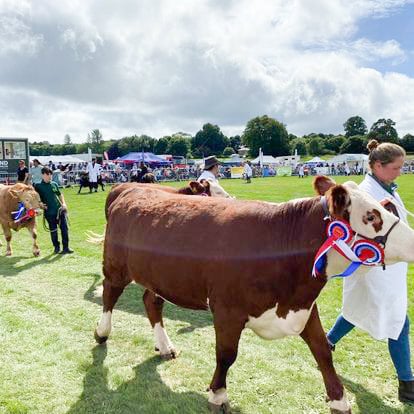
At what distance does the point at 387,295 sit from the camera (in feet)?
12.1

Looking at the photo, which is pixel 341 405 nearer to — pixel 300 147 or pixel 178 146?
pixel 300 147

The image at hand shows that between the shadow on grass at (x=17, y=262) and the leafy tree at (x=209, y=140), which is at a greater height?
the leafy tree at (x=209, y=140)

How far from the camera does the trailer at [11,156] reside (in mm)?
25781

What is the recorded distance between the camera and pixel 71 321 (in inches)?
229

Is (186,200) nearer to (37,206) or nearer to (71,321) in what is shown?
(71,321)

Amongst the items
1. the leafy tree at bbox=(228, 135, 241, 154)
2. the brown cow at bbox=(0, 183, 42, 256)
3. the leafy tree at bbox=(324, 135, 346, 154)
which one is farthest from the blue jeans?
the leafy tree at bbox=(228, 135, 241, 154)

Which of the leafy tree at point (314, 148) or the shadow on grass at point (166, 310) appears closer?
the shadow on grass at point (166, 310)

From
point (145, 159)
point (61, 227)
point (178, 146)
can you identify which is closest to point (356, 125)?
point (178, 146)

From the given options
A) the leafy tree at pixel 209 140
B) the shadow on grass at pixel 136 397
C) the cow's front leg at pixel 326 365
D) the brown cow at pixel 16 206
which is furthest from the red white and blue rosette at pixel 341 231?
the leafy tree at pixel 209 140

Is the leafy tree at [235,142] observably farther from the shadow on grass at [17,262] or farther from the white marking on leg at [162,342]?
the white marking on leg at [162,342]

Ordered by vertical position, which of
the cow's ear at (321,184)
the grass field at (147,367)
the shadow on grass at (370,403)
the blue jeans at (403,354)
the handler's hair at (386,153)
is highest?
the handler's hair at (386,153)

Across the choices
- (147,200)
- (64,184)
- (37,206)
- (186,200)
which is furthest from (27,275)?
(64,184)

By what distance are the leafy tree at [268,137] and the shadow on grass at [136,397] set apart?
110342mm

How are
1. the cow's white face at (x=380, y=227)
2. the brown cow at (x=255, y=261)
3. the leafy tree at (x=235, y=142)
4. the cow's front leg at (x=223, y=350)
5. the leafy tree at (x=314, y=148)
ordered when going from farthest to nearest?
1. the leafy tree at (x=235, y=142)
2. the leafy tree at (x=314, y=148)
3. the cow's front leg at (x=223, y=350)
4. the brown cow at (x=255, y=261)
5. the cow's white face at (x=380, y=227)
